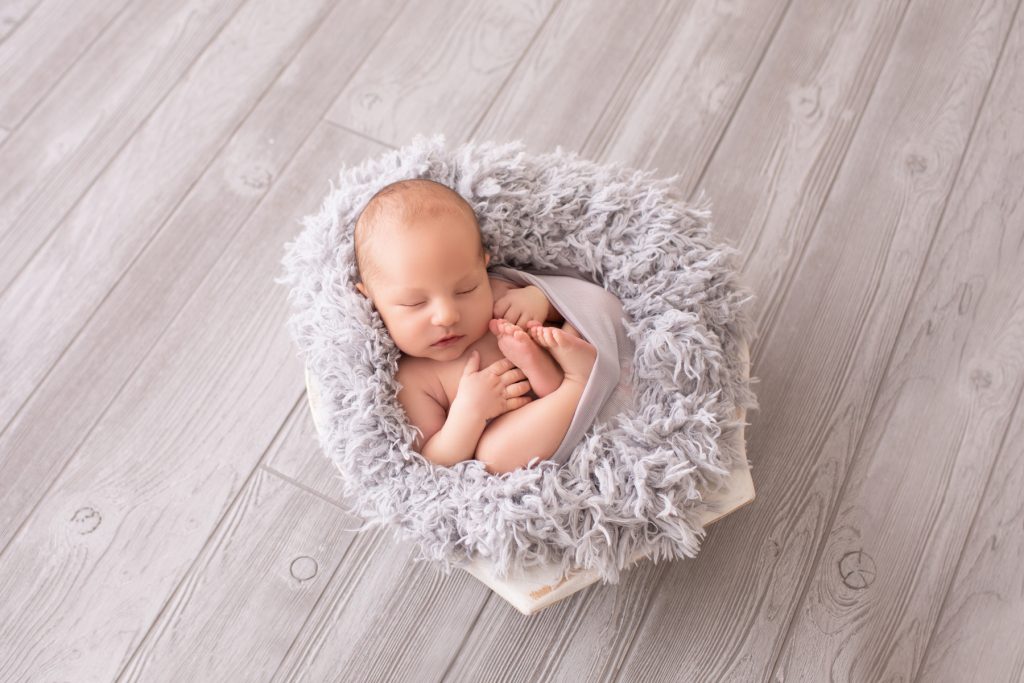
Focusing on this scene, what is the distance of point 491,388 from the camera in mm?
1074

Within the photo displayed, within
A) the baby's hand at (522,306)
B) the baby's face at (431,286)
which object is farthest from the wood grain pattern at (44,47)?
the baby's hand at (522,306)

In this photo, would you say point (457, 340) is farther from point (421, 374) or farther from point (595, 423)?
point (595, 423)

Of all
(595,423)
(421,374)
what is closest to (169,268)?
(421,374)

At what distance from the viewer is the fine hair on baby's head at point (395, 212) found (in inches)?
40.5

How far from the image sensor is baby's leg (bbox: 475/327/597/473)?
1.05m

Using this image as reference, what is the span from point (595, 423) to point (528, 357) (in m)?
0.11

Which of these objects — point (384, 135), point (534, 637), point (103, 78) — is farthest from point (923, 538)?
point (103, 78)

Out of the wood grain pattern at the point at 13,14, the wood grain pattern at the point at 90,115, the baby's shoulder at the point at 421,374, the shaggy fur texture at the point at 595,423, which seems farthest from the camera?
the wood grain pattern at the point at 13,14

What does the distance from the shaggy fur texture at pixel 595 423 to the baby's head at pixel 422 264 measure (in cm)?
3

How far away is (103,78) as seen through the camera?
153 cm

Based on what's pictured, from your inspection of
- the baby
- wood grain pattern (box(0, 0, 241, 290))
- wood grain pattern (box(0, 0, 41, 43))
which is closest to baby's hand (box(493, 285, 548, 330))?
the baby

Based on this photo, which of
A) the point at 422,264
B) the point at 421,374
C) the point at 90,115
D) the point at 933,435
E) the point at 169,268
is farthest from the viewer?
the point at 90,115

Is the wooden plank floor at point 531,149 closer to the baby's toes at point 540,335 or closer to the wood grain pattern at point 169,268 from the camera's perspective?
the wood grain pattern at point 169,268

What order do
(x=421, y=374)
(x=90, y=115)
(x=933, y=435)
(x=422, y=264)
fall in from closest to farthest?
(x=422, y=264) < (x=421, y=374) < (x=933, y=435) < (x=90, y=115)
